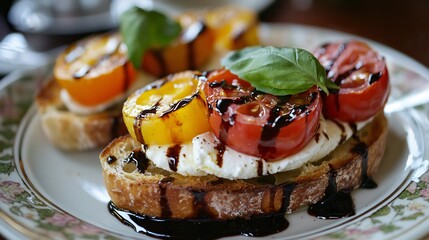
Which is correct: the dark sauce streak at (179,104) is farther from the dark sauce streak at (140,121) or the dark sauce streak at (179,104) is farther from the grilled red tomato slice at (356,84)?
the grilled red tomato slice at (356,84)

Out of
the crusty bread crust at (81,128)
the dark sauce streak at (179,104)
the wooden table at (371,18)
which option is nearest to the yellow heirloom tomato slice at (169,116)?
the dark sauce streak at (179,104)

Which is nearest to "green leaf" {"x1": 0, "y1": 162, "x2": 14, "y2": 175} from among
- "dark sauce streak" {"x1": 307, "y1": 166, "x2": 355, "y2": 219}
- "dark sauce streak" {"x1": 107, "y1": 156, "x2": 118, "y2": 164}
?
"dark sauce streak" {"x1": 107, "y1": 156, "x2": 118, "y2": 164}

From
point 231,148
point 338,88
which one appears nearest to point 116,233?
point 231,148

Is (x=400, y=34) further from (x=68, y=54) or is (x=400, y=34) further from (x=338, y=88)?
(x=68, y=54)

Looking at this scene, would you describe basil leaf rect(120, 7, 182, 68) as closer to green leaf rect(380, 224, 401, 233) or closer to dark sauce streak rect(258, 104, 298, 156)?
dark sauce streak rect(258, 104, 298, 156)

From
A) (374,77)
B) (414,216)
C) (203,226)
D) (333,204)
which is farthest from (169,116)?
(414,216)

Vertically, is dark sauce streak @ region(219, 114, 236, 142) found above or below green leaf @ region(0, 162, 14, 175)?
above
